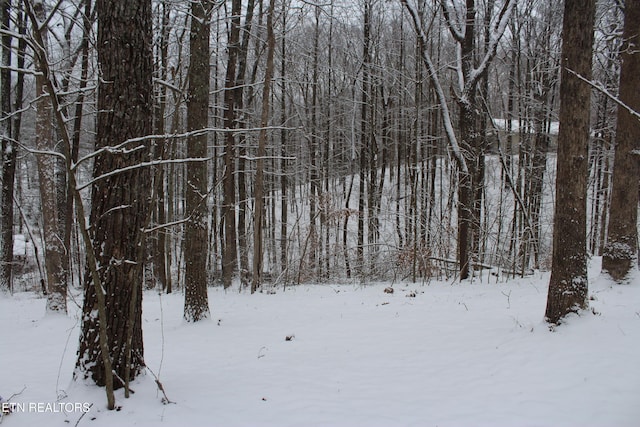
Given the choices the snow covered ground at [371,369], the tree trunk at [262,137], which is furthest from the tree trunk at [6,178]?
the tree trunk at [262,137]

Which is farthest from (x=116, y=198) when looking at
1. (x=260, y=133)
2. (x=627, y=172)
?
(x=627, y=172)

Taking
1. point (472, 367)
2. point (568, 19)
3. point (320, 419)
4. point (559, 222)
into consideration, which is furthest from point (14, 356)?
point (568, 19)

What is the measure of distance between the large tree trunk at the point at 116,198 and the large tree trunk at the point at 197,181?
9.92ft

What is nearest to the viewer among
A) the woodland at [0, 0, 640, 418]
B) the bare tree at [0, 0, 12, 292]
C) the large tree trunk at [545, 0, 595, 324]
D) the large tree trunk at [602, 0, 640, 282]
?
the woodland at [0, 0, 640, 418]

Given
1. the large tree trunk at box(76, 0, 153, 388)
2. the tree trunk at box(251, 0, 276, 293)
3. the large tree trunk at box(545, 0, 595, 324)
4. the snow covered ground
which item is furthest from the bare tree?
the large tree trunk at box(545, 0, 595, 324)

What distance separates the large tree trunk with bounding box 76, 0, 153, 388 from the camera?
2.87m

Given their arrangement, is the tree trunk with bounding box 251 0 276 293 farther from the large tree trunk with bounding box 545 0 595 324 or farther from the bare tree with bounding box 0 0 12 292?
the bare tree with bounding box 0 0 12 292

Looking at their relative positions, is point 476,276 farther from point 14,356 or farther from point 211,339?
point 14,356

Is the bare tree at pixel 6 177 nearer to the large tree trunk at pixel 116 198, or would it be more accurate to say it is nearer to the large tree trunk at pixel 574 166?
the large tree trunk at pixel 116 198

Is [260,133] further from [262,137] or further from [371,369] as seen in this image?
[371,369]

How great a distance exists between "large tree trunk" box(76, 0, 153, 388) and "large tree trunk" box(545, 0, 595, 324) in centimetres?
426

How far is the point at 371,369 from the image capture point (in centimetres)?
394

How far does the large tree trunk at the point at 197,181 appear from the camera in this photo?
236 inches

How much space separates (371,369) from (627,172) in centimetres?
534
